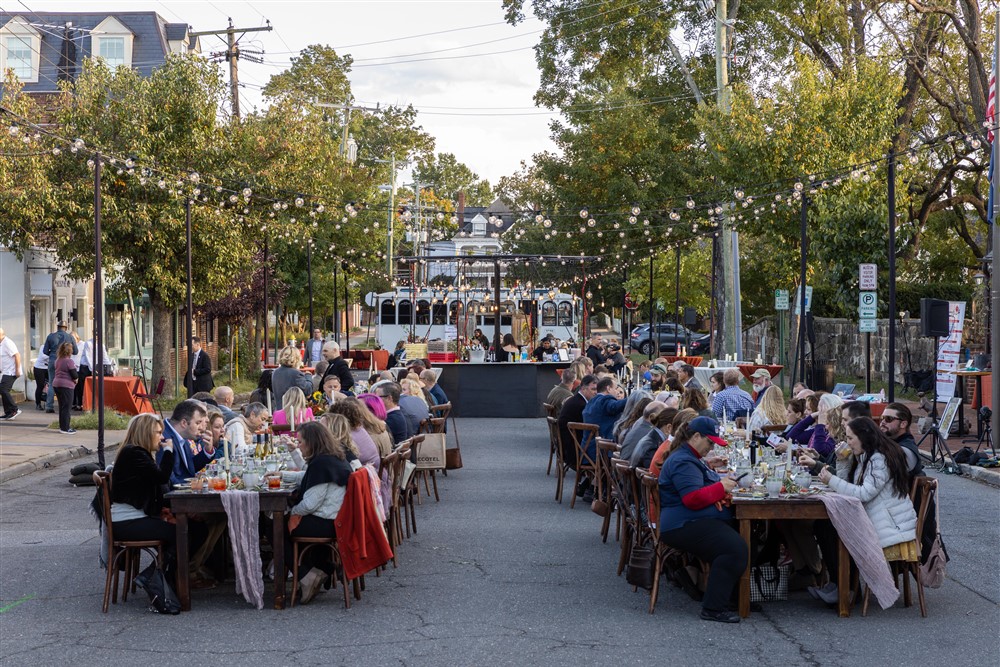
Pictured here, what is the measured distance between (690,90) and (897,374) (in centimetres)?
1535

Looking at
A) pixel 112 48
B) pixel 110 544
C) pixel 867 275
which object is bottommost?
pixel 110 544

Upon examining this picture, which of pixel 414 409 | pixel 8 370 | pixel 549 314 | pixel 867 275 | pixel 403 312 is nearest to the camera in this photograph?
pixel 414 409

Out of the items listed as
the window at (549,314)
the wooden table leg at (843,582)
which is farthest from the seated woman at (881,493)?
the window at (549,314)

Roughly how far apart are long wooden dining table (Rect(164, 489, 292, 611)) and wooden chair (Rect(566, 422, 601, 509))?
15.7ft

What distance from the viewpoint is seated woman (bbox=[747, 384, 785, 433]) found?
1357 cm

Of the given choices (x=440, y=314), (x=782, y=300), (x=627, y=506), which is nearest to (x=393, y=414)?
(x=627, y=506)

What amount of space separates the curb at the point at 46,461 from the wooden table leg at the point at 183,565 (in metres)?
8.13

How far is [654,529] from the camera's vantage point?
28.5 ft

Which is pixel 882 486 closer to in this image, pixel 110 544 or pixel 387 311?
pixel 110 544

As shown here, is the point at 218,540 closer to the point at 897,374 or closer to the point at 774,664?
the point at 774,664

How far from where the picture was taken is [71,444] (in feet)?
62.1

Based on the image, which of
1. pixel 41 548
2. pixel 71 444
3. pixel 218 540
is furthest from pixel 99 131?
pixel 218 540

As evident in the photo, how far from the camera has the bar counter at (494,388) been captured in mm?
26156

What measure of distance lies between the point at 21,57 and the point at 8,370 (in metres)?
26.4
